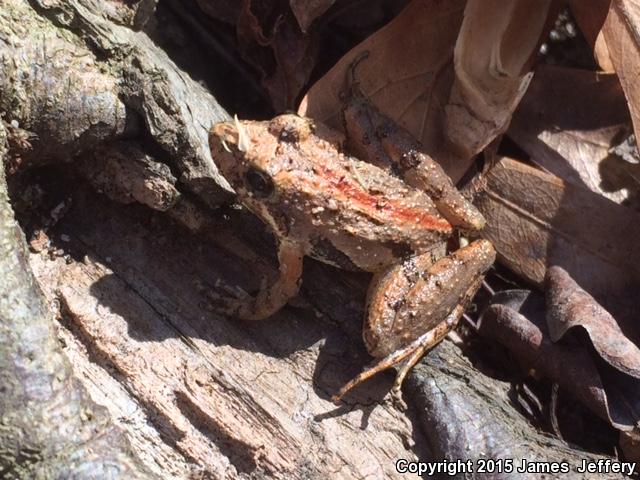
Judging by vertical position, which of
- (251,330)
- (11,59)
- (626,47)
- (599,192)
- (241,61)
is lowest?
(251,330)

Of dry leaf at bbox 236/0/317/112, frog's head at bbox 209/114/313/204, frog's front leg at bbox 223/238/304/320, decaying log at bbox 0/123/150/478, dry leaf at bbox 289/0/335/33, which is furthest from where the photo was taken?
dry leaf at bbox 236/0/317/112

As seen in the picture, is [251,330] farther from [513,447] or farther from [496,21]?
[496,21]

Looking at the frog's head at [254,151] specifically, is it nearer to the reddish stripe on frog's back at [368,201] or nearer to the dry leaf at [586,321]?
the reddish stripe on frog's back at [368,201]

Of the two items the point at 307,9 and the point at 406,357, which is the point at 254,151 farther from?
the point at 406,357

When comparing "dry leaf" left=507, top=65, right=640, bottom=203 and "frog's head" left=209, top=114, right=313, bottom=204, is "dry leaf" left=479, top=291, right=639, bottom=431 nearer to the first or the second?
"dry leaf" left=507, top=65, right=640, bottom=203

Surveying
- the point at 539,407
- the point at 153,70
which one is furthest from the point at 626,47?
the point at 153,70

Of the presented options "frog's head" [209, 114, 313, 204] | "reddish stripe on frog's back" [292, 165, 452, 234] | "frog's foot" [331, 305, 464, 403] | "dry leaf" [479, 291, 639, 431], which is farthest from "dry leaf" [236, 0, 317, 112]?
"dry leaf" [479, 291, 639, 431]
